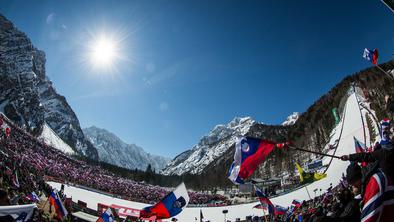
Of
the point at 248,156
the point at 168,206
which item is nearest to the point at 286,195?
the point at 168,206

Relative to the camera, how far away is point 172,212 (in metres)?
9.40

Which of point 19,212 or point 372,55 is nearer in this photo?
point 19,212

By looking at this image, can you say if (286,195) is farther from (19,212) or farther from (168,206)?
(19,212)

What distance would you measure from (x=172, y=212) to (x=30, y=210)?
521 centimetres

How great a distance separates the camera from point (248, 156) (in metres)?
7.46

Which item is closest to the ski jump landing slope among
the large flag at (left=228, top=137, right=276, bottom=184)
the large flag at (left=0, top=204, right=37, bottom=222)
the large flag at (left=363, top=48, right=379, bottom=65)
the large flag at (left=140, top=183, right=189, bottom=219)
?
the large flag at (left=363, top=48, right=379, bottom=65)

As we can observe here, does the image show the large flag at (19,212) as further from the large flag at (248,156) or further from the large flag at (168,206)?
the large flag at (248,156)

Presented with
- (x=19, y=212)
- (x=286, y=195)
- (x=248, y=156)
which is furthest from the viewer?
(x=286, y=195)

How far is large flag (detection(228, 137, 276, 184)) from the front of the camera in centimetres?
706

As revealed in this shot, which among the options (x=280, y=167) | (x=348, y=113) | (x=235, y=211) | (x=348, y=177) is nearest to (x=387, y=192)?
(x=348, y=177)

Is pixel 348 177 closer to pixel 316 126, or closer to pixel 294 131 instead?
pixel 316 126

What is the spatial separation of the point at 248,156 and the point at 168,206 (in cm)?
384

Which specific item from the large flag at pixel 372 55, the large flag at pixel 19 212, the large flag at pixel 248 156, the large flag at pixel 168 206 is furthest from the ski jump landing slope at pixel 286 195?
the large flag at pixel 19 212

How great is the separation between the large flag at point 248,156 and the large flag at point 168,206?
247 cm
